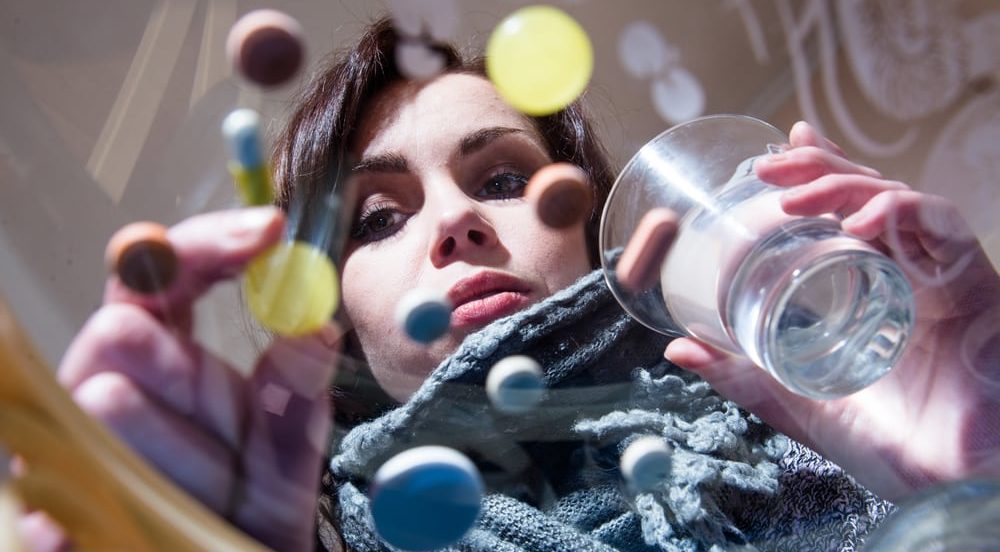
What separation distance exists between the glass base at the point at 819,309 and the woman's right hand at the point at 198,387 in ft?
0.51

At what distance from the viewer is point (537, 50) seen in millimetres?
267

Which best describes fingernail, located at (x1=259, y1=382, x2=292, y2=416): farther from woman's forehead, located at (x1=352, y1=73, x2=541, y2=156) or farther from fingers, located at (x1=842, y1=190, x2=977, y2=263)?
fingers, located at (x1=842, y1=190, x2=977, y2=263)

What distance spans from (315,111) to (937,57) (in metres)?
0.25

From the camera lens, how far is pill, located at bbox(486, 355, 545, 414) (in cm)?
28

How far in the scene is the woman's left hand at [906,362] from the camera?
32cm

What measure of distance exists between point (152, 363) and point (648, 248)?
184mm

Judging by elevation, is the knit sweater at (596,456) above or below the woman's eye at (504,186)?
below

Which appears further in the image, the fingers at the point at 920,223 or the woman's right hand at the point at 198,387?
the fingers at the point at 920,223

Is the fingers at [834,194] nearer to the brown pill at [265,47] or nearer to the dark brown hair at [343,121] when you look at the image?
the dark brown hair at [343,121]

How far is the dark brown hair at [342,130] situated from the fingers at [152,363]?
51 millimetres

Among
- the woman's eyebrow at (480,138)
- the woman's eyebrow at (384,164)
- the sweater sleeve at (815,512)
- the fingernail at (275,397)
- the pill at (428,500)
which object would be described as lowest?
the sweater sleeve at (815,512)

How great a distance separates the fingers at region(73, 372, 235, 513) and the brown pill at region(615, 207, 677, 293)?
0.17 m

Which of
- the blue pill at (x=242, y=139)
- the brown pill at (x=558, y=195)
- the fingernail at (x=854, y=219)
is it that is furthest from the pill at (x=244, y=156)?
the fingernail at (x=854, y=219)

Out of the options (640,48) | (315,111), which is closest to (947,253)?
(640,48)
